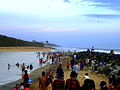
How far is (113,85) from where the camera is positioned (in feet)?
30.8

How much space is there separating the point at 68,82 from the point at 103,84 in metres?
1.34

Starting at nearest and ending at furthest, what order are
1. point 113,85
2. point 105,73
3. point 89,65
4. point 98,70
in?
1. point 113,85
2. point 105,73
3. point 98,70
4. point 89,65

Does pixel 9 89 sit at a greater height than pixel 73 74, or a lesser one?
lesser

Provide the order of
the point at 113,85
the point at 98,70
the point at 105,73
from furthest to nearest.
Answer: the point at 98,70 < the point at 105,73 < the point at 113,85

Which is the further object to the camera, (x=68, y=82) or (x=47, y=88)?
(x=47, y=88)

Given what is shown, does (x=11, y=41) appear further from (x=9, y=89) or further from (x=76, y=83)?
(x=76, y=83)

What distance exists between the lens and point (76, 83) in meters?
8.92

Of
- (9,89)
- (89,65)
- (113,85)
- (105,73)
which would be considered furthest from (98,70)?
(113,85)

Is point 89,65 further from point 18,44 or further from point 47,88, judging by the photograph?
point 18,44

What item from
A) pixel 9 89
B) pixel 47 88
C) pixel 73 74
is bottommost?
pixel 9 89

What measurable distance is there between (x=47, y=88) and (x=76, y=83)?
256 centimetres

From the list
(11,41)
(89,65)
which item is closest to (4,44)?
(11,41)

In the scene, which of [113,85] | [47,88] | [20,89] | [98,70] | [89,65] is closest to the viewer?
[113,85]

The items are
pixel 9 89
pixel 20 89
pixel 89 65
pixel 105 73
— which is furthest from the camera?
pixel 89 65
